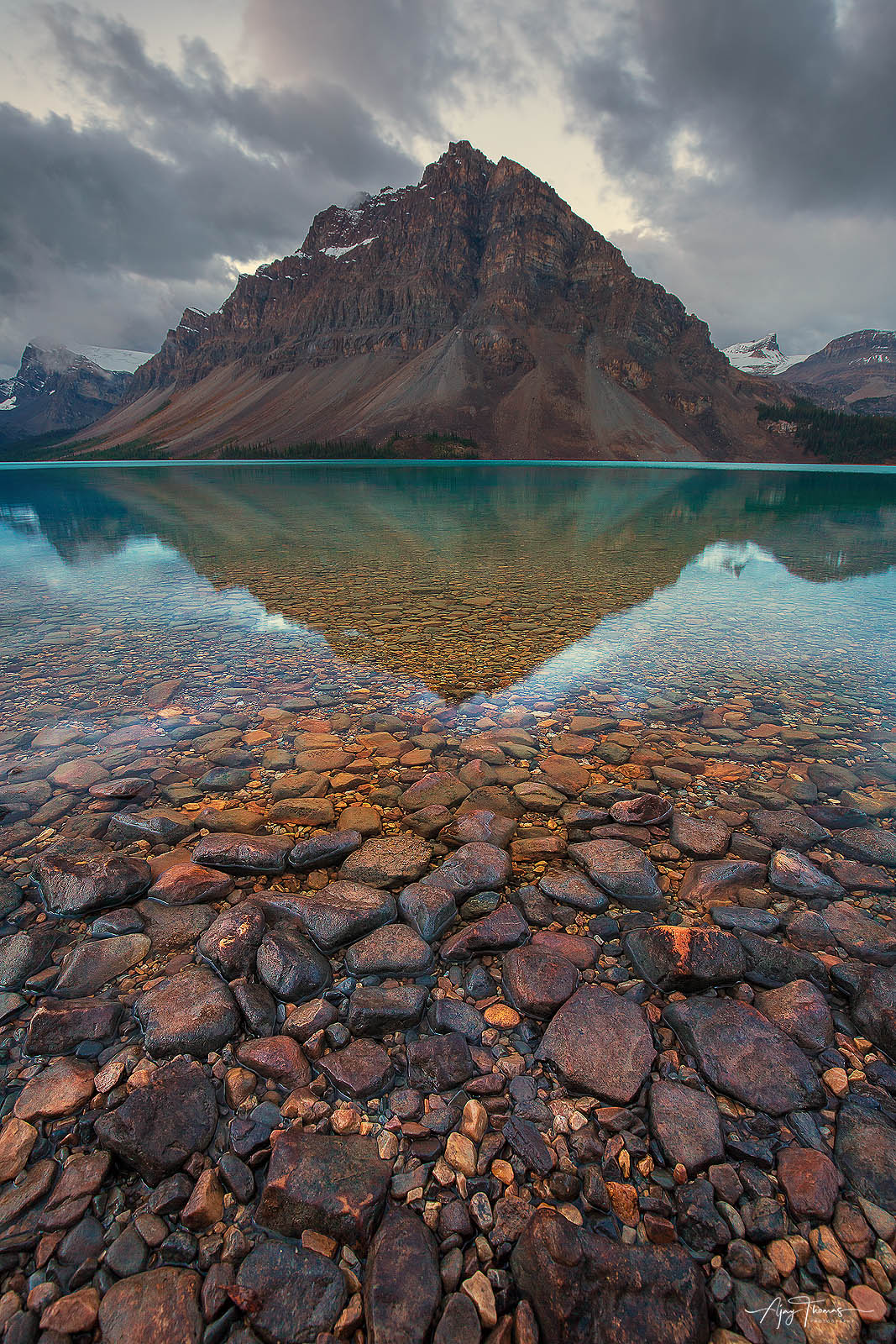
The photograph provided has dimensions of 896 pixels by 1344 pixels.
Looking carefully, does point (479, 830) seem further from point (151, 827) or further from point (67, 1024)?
point (67, 1024)

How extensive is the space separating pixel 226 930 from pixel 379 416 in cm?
20976

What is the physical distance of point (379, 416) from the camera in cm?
19375

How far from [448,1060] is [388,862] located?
6.30 ft

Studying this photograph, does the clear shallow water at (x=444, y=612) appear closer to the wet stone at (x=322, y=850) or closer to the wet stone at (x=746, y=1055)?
the wet stone at (x=322, y=850)

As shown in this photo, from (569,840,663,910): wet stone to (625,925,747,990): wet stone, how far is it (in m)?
0.54

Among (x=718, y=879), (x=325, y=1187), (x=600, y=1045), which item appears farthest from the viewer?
(x=718, y=879)

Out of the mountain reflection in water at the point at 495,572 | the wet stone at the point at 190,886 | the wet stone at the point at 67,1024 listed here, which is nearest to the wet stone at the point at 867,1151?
the wet stone at the point at 67,1024

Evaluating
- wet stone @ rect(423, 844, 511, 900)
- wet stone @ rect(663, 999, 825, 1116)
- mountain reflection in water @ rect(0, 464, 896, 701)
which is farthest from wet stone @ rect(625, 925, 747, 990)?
mountain reflection in water @ rect(0, 464, 896, 701)

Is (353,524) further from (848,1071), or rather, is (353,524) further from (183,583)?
(848,1071)

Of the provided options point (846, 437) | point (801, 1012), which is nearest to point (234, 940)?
point (801, 1012)

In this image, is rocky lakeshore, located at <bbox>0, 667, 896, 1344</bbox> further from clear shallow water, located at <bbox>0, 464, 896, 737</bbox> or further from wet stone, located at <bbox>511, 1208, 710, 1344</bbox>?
clear shallow water, located at <bbox>0, 464, 896, 737</bbox>

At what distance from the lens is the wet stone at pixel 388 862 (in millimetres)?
5055

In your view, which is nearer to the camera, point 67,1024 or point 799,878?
point 67,1024

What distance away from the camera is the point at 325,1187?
2.74 m
